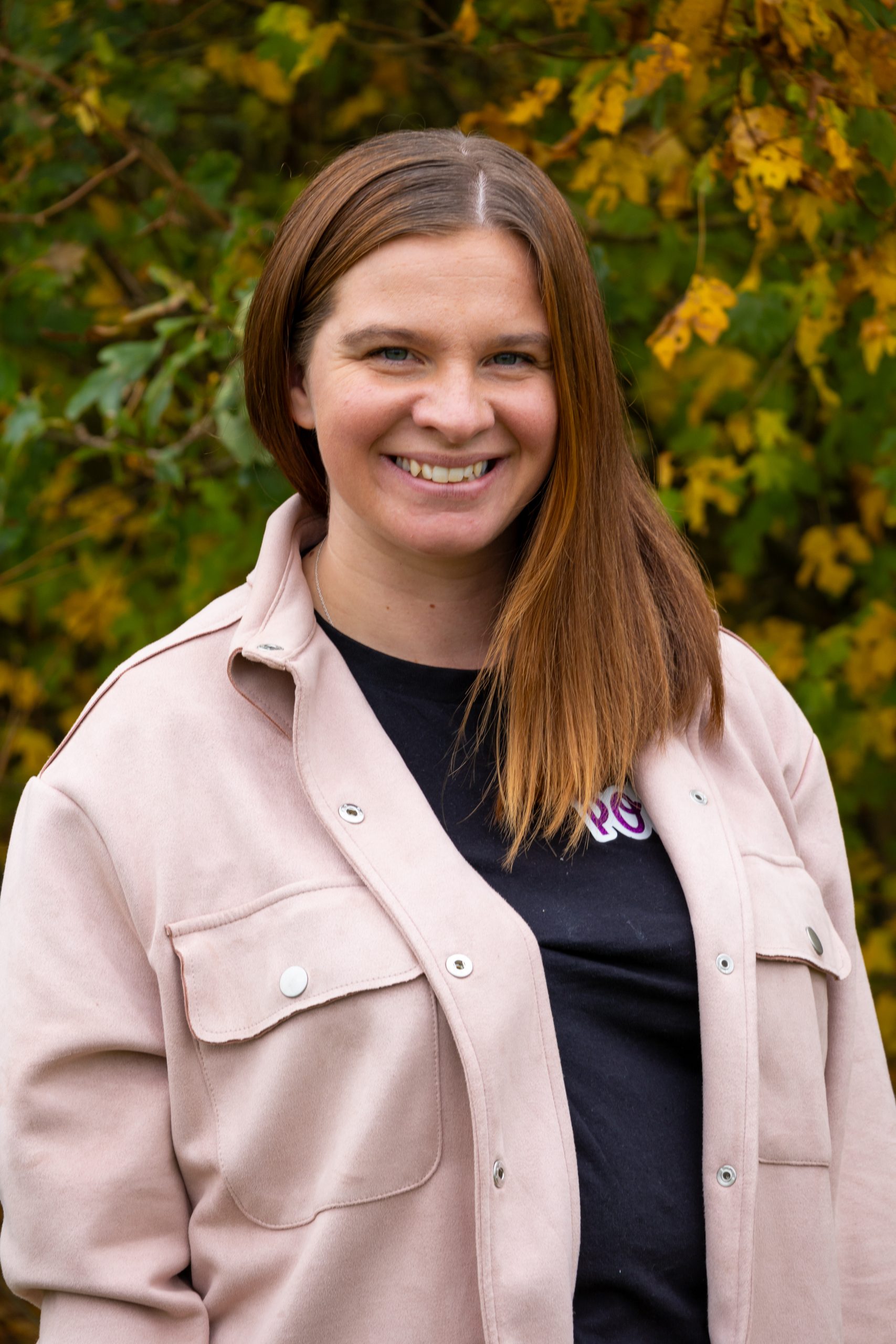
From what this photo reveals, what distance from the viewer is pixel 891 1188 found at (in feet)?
6.22

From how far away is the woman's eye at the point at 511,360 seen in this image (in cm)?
165

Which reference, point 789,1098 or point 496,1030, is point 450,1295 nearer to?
point 496,1030

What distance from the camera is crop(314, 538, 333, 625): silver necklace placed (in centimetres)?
180

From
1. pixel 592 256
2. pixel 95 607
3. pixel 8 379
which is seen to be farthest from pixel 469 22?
pixel 95 607

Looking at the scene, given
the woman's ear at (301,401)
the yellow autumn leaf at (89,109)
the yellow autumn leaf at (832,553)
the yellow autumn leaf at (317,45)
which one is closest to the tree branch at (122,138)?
the yellow autumn leaf at (89,109)

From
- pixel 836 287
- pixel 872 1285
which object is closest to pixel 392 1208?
pixel 872 1285

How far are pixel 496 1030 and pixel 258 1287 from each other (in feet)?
1.38

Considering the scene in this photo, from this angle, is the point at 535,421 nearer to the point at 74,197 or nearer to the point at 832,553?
the point at 74,197

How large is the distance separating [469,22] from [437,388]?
1.50 metres

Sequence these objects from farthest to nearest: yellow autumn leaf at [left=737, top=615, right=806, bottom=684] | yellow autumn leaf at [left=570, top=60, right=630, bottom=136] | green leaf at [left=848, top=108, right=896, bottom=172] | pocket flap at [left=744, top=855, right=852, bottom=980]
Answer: yellow autumn leaf at [left=737, top=615, right=806, bottom=684] < yellow autumn leaf at [left=570, top=60, right=630, bottom=136] < green leaf at [left=848, top=108, right=896, bottom=172] < pocket flap at [left=744, top=855, right=852, bottom=980]

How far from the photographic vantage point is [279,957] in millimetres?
1522

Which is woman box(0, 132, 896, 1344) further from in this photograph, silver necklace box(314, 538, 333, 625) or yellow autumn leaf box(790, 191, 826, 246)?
yellow autumn leaf box(790, 191, 826, 246)

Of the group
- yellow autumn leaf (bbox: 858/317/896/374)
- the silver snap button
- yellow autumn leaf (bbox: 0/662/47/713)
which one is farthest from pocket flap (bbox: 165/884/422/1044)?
yellow autumn leaf (bbox: 0/662/47/713)

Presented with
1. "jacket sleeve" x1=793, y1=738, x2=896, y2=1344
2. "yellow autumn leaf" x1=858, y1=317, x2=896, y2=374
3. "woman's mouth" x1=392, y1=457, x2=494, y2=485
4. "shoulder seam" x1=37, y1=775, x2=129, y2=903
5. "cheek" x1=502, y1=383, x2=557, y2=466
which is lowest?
"jacket sleeve" x1=793, y1=738, x2=896, y2=1344
